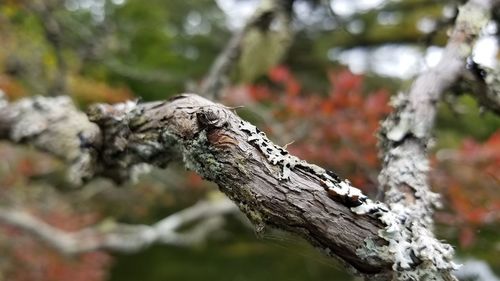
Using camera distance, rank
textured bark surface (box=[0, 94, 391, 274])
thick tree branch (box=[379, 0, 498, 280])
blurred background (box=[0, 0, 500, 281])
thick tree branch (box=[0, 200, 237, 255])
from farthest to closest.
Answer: thick tree branch (box=[0, 200, 237, 255]) < blurred background (box=[0, 0, 500, 281]) < thick tree branch (box=[379, 0, 498, 280]) < textured bark surface (box=[0, 94, 391, 274])

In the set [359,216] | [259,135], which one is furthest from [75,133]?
[359,216]

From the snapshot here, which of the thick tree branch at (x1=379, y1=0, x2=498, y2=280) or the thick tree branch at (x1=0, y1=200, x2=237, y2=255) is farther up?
the thick tree branch at (x1=0, y1=200, x2=237, y2=255)

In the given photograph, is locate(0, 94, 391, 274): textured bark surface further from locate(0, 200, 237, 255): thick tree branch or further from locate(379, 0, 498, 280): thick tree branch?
locate(0, 200, 237, 255): thick tree branch

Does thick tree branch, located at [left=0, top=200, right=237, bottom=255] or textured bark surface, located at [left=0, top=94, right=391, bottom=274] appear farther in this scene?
thick tree branch, located at [left=0, top=200, right=237, bottom=255]

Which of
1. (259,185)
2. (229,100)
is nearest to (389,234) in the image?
(259,185)

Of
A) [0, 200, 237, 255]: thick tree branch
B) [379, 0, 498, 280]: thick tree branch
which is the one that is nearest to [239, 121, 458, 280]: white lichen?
[379, 0, 498, 280]: thick tree branch

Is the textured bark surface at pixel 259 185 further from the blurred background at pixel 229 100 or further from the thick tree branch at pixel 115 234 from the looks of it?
the thick tree branch at pixel 115 234

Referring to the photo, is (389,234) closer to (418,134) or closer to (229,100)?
(418,134)

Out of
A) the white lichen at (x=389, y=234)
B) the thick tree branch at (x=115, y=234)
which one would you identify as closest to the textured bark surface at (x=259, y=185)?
the white lichen at (x=389, y=234)
